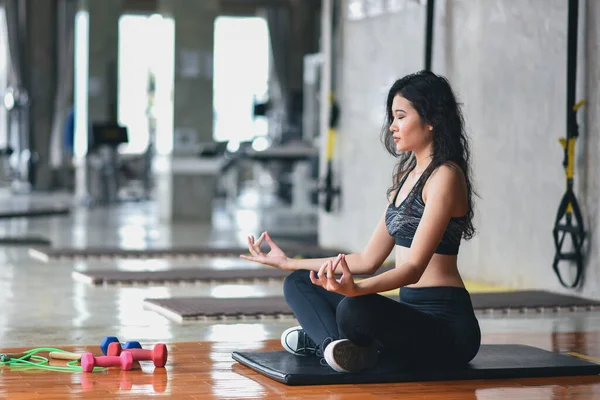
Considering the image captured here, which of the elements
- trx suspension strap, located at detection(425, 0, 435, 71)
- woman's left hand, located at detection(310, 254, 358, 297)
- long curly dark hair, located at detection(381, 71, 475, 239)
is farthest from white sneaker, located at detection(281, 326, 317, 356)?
trx suspension strap, located at detection(425, 0, 435, 71)

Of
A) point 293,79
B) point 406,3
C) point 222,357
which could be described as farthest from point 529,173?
point 293,79

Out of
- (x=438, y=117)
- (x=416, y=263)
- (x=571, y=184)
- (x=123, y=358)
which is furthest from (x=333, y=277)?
(x=571, y=184)

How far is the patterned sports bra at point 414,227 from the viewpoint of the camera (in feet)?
10.8

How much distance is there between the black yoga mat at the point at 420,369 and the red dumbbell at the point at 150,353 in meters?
0.26

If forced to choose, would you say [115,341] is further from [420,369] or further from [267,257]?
[420,369]

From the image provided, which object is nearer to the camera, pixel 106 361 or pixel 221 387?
pixel 221 387

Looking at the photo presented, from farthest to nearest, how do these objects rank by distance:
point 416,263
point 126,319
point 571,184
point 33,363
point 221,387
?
point 571,184 → point 126,319 → point 33,363 → point 221,387 → point 416,263

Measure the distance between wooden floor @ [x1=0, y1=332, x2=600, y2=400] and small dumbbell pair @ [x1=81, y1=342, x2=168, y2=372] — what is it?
0.02 meters

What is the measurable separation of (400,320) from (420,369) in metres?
0.28

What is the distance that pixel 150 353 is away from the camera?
354cm

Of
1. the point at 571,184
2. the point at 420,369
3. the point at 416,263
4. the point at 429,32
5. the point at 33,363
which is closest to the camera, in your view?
the point at 416,263

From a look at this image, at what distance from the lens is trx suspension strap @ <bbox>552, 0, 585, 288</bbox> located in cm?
531

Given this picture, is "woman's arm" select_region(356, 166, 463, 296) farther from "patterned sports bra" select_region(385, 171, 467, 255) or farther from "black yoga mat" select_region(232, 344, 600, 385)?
"black yoga mat" select_region(232, 344, 600, 385)

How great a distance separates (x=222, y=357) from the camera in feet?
12.4
